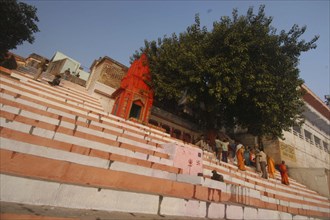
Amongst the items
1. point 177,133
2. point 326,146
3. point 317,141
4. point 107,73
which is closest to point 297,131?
point 317,141

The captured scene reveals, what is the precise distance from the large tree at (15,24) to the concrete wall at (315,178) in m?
27.0

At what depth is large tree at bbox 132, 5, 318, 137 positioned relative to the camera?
1234 cm

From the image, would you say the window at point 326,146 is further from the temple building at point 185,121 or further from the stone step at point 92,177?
the stone step at point 92,177

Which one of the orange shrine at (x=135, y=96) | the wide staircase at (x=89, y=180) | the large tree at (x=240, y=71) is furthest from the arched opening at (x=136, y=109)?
the wide staircase at (x=89, y=180)

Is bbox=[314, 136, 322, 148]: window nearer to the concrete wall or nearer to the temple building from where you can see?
the temple building

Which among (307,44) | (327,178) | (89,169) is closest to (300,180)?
(327,178)

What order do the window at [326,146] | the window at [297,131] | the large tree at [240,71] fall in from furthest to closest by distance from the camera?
1. the window at [326,146]
2. the window at [297,131]
3. the large tree at [240,71]

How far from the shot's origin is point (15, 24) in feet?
56.9

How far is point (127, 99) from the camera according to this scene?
12.9m

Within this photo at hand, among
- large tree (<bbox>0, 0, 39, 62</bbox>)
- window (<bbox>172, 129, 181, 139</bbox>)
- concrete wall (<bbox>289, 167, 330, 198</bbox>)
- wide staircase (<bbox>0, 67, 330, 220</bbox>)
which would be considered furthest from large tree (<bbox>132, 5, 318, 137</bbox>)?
large tree (<bbox>0, 0, 39, 62</bbox>)

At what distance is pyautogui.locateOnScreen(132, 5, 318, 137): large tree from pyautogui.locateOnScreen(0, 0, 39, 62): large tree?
13.3 m

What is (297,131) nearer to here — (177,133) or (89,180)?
(177,133)

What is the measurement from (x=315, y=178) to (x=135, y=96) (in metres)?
15.3

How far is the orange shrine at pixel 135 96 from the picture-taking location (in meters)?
12.8
